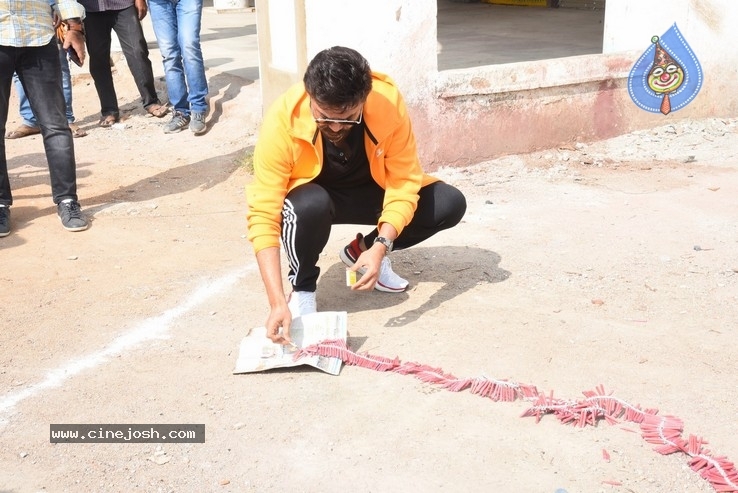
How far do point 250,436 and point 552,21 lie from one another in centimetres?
922

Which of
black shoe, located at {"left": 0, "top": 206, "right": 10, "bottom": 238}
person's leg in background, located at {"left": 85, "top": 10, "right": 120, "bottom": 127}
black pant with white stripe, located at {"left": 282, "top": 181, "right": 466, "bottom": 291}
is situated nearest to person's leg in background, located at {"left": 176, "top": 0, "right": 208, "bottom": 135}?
person's leg in background, located at {"left": 85, "top": 10, "right": 120, "bottom": 127}

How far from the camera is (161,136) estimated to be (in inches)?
287

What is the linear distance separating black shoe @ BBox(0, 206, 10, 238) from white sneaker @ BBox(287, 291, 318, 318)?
2213 millimetres

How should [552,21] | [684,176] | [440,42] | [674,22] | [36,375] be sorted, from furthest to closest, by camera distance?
1. [552,21]
2. [440,42]
3. [674,22]
4. [684,176]
5. [36,375]

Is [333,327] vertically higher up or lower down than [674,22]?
lower down

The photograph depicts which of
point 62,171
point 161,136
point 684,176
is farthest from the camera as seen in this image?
point 161,136

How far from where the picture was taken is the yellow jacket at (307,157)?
3410mm

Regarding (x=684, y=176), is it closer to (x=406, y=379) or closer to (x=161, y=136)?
(x=406, y=379)

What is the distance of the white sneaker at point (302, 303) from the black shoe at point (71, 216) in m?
1.96

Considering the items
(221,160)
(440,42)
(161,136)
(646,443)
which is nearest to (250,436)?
(646,443)

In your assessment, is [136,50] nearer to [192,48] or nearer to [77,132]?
[192,48]

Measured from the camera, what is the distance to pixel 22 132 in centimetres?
746

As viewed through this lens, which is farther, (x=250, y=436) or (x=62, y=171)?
(x=62, y=171)

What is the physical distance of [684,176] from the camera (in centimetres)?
602
